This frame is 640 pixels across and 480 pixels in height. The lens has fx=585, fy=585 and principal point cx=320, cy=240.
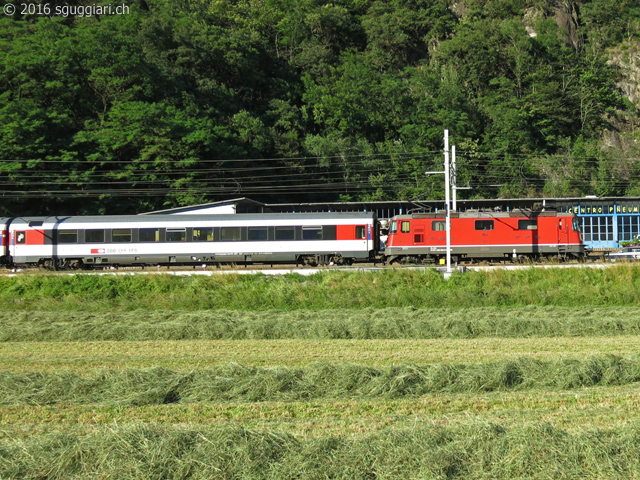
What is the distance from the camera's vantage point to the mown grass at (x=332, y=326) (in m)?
16.1

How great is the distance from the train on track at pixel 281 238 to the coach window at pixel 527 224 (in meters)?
0.06

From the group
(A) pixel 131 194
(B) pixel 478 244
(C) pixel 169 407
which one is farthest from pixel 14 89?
(C) pixel 169 407

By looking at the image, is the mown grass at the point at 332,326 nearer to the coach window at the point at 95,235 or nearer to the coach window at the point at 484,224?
the coach window at the point at 484,224

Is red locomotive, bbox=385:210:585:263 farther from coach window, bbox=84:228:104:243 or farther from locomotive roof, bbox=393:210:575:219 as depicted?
coach window, bbox=84:228:104:243

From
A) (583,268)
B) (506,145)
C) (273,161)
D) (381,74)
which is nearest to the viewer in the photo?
(583,268)

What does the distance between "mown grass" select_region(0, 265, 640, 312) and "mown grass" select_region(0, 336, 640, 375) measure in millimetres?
6902

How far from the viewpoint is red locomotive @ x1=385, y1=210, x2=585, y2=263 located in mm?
34781

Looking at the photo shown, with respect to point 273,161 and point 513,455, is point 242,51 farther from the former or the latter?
point 513,455

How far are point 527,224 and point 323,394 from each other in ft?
92.5

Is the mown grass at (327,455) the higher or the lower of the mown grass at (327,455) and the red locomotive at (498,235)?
the lower

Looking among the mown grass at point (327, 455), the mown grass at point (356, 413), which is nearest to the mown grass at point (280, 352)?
the mown grass at point (356, 413)

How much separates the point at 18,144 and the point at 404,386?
47.2 meters

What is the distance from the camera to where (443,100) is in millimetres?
79625

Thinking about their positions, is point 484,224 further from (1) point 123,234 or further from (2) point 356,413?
(2) point 356,413
